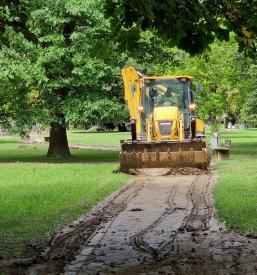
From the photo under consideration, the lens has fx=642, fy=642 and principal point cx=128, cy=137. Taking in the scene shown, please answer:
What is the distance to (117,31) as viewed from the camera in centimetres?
798

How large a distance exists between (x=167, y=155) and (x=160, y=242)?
11166 mm

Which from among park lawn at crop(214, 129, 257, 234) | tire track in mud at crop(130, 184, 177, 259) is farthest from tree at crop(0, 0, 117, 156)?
tire track in mud at crop(130, 184, 177, 259)

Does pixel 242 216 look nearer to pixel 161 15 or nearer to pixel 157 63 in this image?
pixel 161 15

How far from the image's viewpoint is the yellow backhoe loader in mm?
20281

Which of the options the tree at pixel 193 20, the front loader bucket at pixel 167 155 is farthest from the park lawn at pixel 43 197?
the tree at pixel 193 20

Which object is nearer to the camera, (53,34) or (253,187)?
(253,187)

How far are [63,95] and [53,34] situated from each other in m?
2.79

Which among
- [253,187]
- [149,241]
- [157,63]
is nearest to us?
[149,241]

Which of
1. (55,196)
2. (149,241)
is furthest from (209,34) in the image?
(55,196)

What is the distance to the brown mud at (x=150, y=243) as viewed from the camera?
24.7 feet

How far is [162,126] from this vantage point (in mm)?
22125

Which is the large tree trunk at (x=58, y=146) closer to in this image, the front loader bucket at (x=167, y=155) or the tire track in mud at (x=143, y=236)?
the front loader bucket at (x=167, y=155)

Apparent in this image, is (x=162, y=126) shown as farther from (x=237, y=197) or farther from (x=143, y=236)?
(x=143, y=236)

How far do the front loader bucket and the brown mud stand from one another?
6.09 metres
